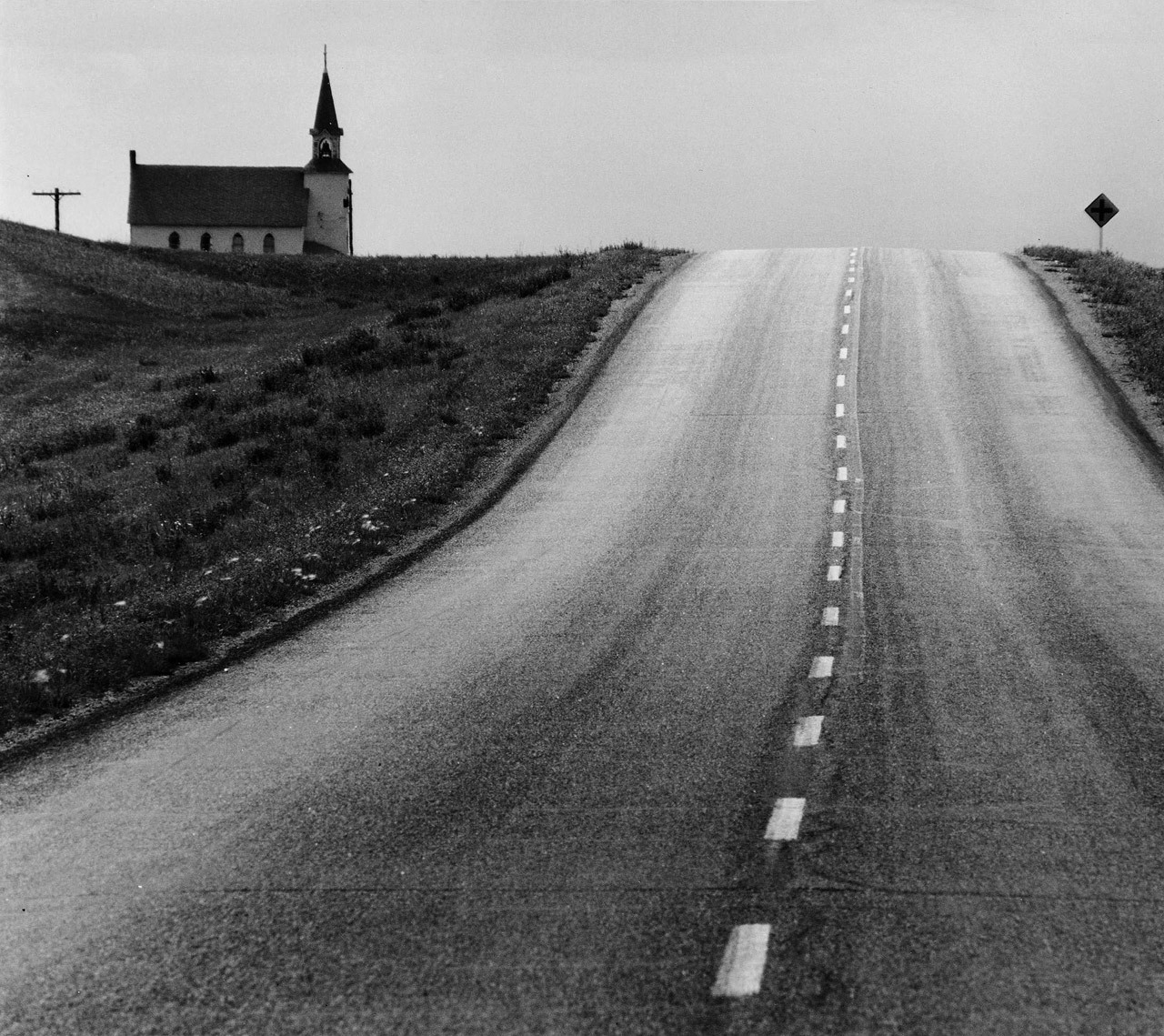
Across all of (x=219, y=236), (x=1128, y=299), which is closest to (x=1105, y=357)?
(x=1128, y=299)

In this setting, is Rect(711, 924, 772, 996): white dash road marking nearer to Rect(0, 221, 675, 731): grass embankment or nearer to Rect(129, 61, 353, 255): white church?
Rect(0, 221, 675, 731): grass embankment

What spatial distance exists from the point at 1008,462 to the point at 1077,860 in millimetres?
14376

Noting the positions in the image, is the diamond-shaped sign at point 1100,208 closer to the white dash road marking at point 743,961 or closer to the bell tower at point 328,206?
the white dash road marking at point 743,961

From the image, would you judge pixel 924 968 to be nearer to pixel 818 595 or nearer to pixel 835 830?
pixel 835 830

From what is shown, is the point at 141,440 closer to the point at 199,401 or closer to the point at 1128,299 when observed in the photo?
the point at 199,401

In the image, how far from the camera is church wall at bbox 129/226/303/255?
117125mm

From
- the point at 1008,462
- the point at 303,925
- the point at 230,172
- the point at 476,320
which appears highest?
the point at 230,172

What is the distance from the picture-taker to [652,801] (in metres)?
7.89

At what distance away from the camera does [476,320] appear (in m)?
35.5

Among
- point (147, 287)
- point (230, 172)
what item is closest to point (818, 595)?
point (147, 287)

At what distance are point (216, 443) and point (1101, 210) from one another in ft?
91.9

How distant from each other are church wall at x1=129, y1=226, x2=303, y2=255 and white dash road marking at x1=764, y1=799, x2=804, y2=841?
11390 centimetres

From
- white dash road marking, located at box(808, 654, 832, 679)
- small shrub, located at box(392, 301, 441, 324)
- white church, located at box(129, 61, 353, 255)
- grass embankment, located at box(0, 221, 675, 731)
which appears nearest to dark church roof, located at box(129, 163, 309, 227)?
white church, located at box(129, 61, 353, 255)

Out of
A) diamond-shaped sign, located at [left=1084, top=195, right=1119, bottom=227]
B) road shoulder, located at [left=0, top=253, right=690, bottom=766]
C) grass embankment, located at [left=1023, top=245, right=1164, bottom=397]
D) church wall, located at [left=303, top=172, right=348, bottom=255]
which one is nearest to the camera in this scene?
road shoulder, located at [left=0, top=253, right=690, bottom=766]
